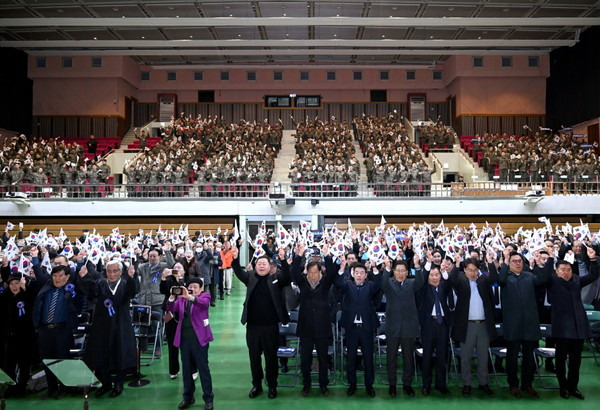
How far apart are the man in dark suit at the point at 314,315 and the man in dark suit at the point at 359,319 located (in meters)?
0.23

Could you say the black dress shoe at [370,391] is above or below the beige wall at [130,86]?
below

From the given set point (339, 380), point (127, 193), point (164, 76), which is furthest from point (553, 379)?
point (164, 76)

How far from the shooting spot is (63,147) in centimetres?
2794

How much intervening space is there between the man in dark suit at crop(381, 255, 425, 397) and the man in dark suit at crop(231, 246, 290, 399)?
1.37 m

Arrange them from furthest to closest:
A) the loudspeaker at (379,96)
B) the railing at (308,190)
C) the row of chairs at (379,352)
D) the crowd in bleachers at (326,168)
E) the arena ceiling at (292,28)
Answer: the loudspeaker at (379,96), the arena ceiling at (292,28), the crowd in bleachers at (326,168), the railing at (308,190), the row of chairs at (379,352)

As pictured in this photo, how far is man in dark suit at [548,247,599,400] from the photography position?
23.8 feet

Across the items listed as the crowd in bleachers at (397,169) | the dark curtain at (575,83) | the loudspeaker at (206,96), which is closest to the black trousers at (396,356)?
the crowd in bleachers at (397,169)

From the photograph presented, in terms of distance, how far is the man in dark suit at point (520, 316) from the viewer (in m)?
7.38

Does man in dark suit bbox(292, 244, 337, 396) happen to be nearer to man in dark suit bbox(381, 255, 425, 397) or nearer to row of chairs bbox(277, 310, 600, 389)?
row of chairs bbox(277, 310, 600, 389)

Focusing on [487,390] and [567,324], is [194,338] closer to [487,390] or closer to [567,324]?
[487,390]

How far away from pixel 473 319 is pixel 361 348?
1.52 m

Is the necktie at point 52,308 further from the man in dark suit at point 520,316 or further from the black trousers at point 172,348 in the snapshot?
the man in dark suit at point 520,316

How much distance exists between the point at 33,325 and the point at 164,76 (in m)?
33.7

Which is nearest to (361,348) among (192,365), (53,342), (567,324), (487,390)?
(487,390)
